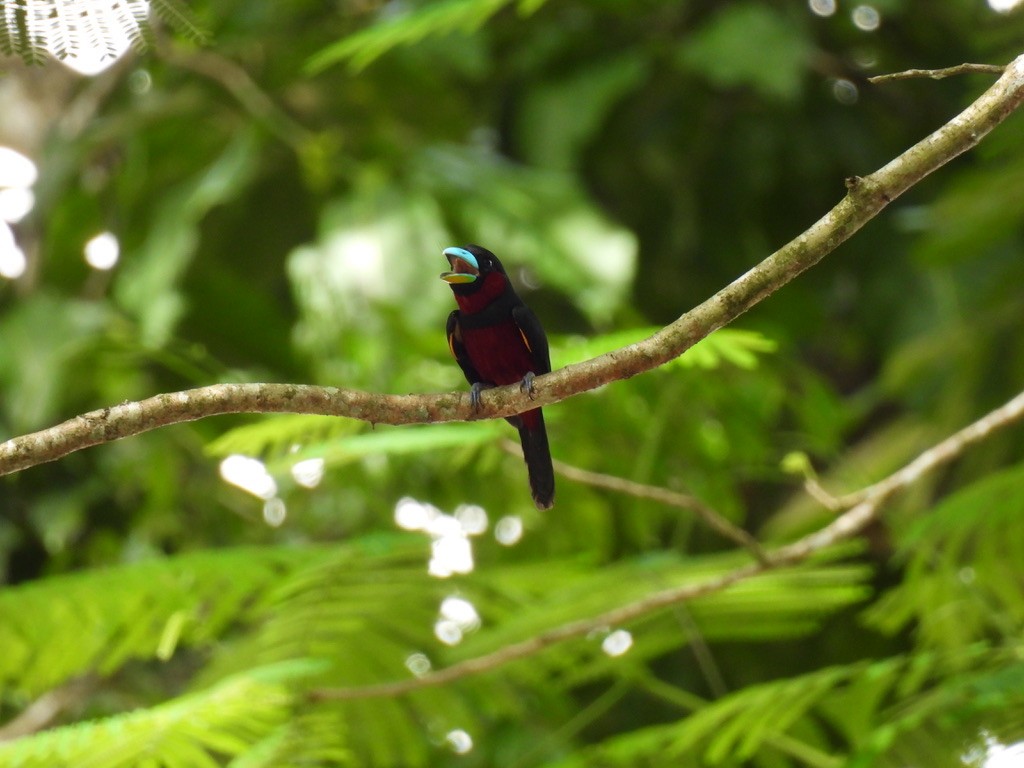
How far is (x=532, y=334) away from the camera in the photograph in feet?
10.2

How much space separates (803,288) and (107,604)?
10.6 feet

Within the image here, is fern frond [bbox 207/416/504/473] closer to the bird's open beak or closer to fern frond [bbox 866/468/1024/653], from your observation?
the bird's open beak

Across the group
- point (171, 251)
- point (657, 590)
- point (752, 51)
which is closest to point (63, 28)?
point (657, 590)

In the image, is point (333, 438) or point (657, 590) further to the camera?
point (657, 590)

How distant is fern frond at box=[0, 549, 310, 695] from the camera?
351 cm

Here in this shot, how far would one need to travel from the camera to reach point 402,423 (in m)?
2.04

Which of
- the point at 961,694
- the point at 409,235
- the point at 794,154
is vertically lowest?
the point at 961,694

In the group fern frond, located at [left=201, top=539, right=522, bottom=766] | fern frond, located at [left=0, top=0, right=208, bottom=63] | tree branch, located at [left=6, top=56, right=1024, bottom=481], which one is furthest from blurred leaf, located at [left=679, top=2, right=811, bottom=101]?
fern frond, located at [left=0, top=0, right=208, bottom=63]

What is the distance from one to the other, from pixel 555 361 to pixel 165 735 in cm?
157

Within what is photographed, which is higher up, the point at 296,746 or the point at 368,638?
→ the point at 368,638

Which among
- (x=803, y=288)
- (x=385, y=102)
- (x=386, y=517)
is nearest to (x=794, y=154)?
(x=803, y=288)

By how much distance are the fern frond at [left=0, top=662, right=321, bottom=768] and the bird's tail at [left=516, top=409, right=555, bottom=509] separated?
652 mm

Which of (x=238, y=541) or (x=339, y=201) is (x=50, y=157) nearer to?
(x=339, y=201)

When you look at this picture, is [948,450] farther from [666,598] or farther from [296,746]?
[296,746]
